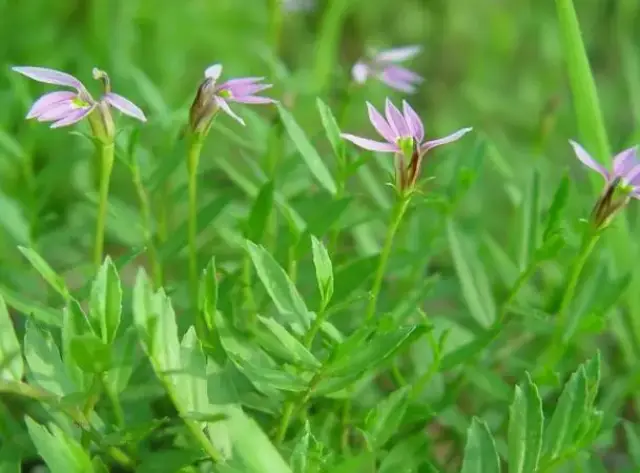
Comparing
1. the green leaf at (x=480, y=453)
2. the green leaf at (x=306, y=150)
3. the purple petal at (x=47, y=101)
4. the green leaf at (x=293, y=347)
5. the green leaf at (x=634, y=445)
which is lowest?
the green leaf at (x=634, y=445)

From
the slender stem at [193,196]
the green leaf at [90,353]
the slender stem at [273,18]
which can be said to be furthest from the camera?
the slender stem at [273,18]

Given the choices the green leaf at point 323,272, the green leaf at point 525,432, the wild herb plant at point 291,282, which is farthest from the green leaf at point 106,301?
the green leaf at point 525,432

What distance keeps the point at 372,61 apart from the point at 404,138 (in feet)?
0.93

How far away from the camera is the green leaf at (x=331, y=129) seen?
0.57 meters

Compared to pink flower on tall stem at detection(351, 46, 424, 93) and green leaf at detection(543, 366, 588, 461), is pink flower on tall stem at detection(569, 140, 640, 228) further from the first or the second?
pink flower on tall stem at detection(351, 46, 424, 93)

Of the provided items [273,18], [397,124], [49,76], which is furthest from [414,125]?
[273,18]

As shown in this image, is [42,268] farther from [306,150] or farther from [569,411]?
[569,411]

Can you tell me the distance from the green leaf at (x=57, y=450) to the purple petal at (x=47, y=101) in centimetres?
18

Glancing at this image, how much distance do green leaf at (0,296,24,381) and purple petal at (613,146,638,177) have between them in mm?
359

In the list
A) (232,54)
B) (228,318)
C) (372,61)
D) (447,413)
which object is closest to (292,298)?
(228,318)

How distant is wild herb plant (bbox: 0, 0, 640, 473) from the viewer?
1.54 ft

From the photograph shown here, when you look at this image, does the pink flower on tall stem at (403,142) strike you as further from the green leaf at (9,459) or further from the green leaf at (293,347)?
the green leaf at (9,459)

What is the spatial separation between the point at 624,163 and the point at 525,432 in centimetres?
17

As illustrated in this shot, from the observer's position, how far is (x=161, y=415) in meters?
0.63
